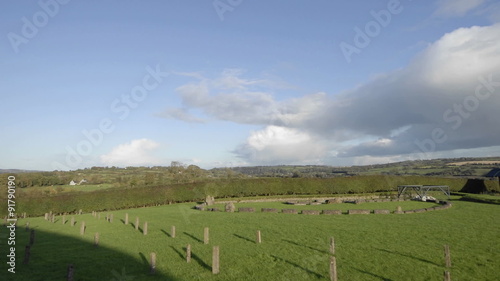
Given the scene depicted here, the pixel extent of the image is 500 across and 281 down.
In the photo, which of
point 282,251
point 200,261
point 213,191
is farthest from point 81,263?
point 213,191

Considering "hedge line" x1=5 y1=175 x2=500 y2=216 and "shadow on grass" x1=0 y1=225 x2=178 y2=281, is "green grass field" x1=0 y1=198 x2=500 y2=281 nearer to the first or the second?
"shadow on grass" x1=0 y1=225 x2=178 y2=281

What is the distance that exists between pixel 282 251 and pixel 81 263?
38.1ft

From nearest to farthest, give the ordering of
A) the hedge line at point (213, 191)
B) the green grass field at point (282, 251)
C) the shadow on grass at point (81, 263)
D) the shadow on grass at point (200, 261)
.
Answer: the green grass field at point (282, 251) < the shadow on grass at point (81, 263) < the shadow on grass at point (200, 261) < the hedge line at point (213, 191)

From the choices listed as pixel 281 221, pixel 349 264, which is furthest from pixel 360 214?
pixel 349 264

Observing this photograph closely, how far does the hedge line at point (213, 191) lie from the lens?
48.0 m

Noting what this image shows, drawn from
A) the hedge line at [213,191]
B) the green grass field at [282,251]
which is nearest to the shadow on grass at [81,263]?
the green grass field at [282,251]

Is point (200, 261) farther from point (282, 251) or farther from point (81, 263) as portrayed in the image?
point (81, 263)

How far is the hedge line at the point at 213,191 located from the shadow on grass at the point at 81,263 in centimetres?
2640

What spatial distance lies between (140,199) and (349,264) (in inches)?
1752

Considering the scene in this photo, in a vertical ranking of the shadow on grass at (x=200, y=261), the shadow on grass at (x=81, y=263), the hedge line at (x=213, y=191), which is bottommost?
the shadow on grass at (x=81, y=263)

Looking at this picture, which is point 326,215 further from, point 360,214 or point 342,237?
point 342,237

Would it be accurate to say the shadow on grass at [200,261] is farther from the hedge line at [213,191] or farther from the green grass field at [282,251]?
the hedge line at [213,191]

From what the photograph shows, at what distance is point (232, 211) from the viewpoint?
40.1 meters

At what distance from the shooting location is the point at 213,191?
57.2 meters
